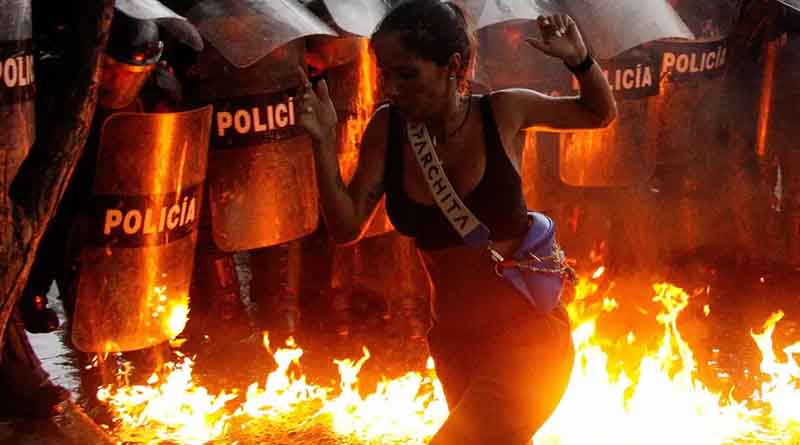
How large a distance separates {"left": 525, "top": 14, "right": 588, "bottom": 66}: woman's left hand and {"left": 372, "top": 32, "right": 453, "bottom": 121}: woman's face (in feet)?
0.94

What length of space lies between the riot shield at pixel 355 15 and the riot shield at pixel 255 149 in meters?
0.30

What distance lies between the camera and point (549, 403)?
12.0 feet

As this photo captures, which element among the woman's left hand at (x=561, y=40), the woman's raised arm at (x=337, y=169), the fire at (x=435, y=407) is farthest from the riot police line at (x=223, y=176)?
the woman's left hand at (x=561, y=40)

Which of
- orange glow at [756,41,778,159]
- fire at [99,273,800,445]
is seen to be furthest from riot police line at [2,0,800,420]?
orange glow at [756,41,778,159]

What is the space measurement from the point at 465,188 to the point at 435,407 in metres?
2.54

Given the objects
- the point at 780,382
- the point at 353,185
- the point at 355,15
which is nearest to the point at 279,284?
the point at 355,15

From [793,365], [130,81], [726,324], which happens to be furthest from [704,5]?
[130,81]

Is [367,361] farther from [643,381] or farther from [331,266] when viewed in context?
[643,381]

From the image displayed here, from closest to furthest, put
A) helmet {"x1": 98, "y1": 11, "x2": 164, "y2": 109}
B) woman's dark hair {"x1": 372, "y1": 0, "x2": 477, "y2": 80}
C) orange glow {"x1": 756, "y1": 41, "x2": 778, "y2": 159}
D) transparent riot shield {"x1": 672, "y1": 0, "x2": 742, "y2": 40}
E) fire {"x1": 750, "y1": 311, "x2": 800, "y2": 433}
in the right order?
1. woman's dark hair {"x1": 372, "y1": 0, "x2": 477, "y2": 80}
2. helmet {"x1": 98, "y1": 11, "x2": 164, "y2": 109}
3. fire {"x1": 750, "y1": 311, "x2": 800, "y2": 433}
4. transparent riot shield {"x1": 672, "y1": 0, "x2": 742, "y2": 40}
5. orange glow {"x1": 756, "y1": 41, "x2": 778, "y2": 159}

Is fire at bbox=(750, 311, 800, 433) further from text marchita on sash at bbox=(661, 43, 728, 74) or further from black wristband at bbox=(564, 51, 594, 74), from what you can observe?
black wristband at bbox=(564, 51, 594, 74)

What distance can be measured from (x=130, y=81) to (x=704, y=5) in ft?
15.3

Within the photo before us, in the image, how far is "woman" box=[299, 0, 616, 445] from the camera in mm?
3512

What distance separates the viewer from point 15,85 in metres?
4.39

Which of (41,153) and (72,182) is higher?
(41,153)
